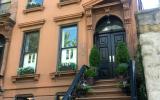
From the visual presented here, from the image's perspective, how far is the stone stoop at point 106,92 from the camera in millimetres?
8314

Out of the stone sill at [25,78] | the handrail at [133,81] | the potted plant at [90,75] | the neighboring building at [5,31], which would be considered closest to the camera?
the handrail at [133,81]

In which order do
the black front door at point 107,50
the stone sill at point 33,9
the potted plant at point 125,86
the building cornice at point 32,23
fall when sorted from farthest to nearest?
the stone sill at point 33,9, the building cornice at point 32,23, the black front door at point 107,50, the potted plant at point 125,86

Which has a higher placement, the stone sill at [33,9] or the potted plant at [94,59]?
the stone sill at [33,9]

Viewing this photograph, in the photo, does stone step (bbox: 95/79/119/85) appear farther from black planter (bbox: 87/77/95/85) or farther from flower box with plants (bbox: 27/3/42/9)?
flower box with plants (bbox: 27/3/42/9)

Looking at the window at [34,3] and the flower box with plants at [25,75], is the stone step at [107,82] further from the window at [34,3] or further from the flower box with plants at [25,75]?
the window at [34,3]

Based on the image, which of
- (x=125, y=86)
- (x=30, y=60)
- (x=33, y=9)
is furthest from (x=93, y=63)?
(x=33, y=9)

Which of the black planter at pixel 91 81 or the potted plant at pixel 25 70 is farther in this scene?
the potted plant at pixel 25 70

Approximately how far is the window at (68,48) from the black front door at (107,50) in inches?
44.9

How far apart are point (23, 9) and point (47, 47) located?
2.96m

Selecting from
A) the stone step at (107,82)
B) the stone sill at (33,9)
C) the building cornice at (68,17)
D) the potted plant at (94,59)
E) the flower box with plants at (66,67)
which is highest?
the stone sill at (33,9)

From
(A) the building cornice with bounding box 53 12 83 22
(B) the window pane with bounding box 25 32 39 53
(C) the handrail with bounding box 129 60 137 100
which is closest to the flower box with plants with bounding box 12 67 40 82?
(B) the window pane with bounding box 25 32 39 53

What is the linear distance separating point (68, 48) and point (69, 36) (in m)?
0.63

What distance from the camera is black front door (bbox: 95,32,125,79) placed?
10.6m

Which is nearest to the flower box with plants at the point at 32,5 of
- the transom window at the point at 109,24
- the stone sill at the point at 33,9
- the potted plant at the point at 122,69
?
the stone sill at the point at 33,9
